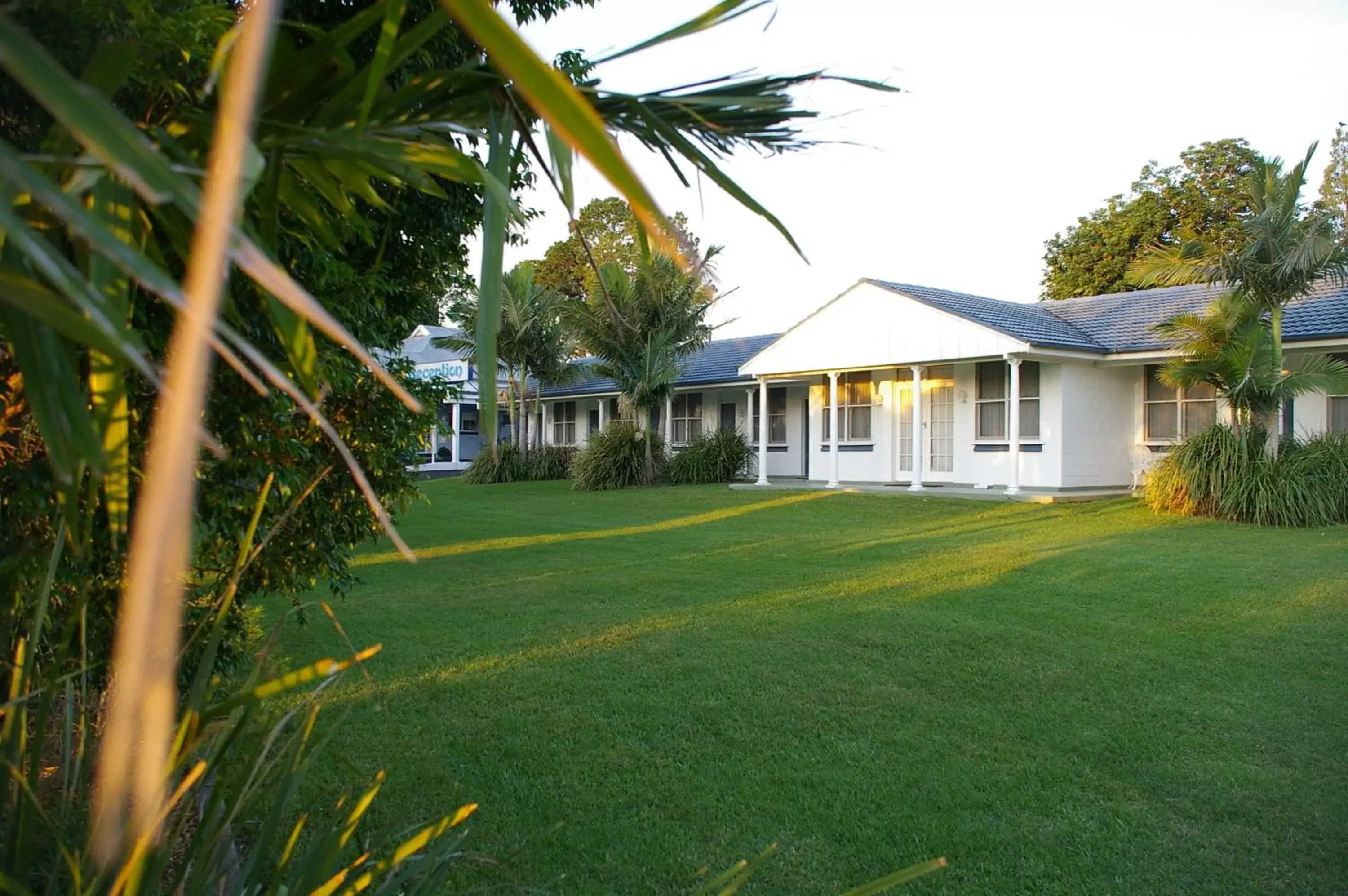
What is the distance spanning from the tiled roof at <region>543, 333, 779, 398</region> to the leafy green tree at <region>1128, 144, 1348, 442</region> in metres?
12.2

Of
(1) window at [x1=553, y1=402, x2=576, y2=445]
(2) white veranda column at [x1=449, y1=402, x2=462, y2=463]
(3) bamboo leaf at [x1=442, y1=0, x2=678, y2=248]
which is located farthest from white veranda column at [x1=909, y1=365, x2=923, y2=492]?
(2) white veranda column at [x1=449, y1=402, x2=462, y2=463]

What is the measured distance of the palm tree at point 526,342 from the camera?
27.4 meters

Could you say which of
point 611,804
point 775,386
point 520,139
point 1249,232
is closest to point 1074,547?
point 1249,232

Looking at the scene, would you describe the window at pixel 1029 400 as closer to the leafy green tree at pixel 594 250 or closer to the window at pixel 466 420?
the leafy green tree at pixel 594 250

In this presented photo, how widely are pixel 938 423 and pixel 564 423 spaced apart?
1631 cm

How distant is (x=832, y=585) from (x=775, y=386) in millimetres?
17486

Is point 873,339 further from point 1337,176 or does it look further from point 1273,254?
point 1337,176

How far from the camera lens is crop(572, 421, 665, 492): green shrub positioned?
23.9m

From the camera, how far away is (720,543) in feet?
43.4

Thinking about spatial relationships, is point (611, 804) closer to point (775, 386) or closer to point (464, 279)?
point (464, 279)

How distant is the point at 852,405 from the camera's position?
901 inches

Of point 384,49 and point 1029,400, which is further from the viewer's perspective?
point 1029,400

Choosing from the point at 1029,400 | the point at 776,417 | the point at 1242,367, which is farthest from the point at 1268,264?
the point at 776,417

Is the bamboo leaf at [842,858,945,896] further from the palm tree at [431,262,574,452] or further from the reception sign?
the reception sign
